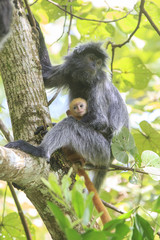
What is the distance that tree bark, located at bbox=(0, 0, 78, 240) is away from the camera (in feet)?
8.70

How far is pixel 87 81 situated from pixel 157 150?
1172 millimetres

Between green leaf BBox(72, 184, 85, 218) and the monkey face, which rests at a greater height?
green leaf BBox(72, 184, 85, 218)

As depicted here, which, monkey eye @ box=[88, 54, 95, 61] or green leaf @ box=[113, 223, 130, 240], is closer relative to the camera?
green leaf @ box=[113, 223, 130, 240]

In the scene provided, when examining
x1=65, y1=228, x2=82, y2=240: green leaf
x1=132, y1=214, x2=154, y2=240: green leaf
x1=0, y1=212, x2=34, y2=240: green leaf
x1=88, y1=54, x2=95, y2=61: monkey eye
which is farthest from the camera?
x1=88, y1=54, x2=95, y2=61: monkey eye

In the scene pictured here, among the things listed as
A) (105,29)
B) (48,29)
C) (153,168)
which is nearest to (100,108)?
(105,29)

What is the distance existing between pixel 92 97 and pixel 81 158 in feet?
2.76

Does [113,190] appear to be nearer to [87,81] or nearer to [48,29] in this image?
[87,81]

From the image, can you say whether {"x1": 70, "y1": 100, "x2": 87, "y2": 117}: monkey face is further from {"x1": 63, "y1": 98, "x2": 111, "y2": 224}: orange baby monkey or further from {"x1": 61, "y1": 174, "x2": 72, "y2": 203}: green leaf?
{"x1": 61, "y1": 174, "x2": 72, "y2": 203}: green leaf

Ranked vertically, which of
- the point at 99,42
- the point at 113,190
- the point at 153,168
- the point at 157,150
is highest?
the point at 99,42

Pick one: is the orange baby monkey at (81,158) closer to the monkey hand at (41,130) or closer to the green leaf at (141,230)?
the monkey hand at (41,130)

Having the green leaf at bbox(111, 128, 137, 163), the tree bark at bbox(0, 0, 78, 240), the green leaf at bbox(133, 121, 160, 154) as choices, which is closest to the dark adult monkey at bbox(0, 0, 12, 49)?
the tree bark at bbox(0, 0, 78, 240)

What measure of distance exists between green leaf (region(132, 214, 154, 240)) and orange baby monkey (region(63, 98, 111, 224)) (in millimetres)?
941

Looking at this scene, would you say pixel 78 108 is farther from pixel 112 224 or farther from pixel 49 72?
pixel 112 224

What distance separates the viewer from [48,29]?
5875mm
